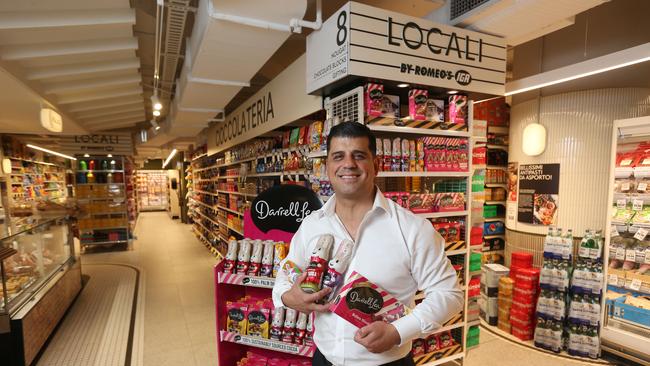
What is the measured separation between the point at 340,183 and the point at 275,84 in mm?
2943

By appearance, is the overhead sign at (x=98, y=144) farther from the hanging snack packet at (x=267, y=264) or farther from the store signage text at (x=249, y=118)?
the hanging snack packet at (x=267, y=264)

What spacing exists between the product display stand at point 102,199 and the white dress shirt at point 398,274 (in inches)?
376

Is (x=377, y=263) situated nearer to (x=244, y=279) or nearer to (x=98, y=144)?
(x=244, y=279)

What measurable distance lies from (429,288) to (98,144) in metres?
10.4

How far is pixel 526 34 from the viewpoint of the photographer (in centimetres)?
281

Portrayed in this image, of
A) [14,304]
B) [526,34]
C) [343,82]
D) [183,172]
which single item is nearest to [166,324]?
[14,304]

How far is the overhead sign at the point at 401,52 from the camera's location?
225cm

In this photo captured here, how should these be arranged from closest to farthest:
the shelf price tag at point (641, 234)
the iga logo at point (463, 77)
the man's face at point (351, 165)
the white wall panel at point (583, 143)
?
1. the man's face at point (351, 165)
2. the iga logo at point (463, 77)
3. the shelf price tag at point (641, 234)
4. the white wall panel at point (583, 143)

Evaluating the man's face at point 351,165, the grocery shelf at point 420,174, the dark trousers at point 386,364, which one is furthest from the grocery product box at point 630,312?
the man's face at point 351,165

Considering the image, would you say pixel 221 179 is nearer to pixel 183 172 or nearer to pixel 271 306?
pixel 271 306

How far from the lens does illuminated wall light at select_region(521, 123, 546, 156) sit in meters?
4.50

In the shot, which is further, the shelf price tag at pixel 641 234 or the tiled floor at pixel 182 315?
the tiled floor at pixel 182 315

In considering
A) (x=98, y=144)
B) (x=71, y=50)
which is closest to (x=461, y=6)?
(x=71, y=50)

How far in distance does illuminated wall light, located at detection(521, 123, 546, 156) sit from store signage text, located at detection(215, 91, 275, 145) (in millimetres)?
3667
